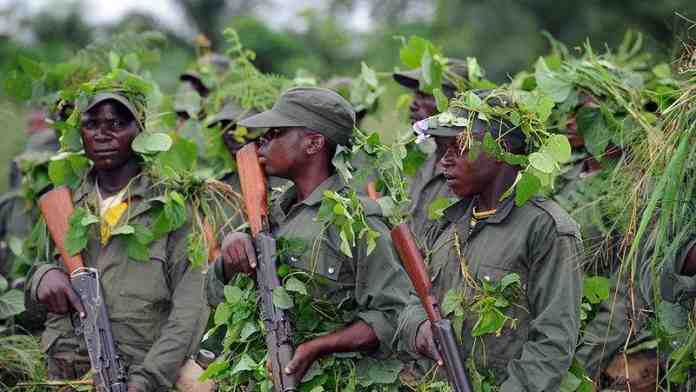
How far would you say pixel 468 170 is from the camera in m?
5.05

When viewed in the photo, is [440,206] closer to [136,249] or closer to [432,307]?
[432,307]

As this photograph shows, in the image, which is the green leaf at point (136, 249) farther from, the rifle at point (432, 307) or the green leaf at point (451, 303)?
the green leaf at point (451, 303)

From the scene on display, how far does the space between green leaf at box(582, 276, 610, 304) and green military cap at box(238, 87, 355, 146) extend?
1.30 metres

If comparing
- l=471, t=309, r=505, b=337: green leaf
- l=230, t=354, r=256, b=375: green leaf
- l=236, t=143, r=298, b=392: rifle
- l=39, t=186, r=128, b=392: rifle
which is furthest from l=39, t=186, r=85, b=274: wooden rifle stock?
l=471, t=309, r=505, b=337: green leaf

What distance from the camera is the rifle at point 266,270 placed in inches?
202

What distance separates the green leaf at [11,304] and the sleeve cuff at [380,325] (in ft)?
7.35

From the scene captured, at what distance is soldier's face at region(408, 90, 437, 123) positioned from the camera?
7.27 meters

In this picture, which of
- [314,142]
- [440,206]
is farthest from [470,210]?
[314,142]

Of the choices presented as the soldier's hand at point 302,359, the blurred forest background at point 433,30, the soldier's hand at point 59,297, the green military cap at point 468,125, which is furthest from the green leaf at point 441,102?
the blurred forest background at point 433,30

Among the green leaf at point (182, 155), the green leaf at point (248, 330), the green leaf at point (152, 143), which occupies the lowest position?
the green leaf at point (248, 330)

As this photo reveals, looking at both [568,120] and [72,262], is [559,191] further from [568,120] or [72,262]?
[72,262]

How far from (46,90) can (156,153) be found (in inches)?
54.2

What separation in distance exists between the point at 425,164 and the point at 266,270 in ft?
7.14

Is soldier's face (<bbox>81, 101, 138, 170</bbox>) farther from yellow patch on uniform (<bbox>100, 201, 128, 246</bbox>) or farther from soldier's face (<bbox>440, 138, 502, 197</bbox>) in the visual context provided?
soldier's face (<bbox>440, 138, 502, 197</bbox>)
